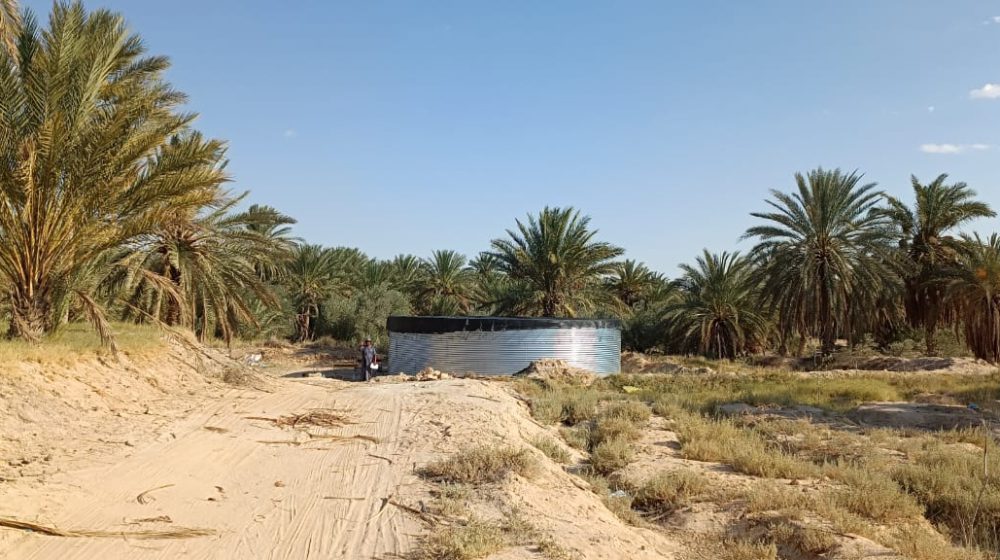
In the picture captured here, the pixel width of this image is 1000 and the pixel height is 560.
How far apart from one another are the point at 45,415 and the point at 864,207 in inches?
938

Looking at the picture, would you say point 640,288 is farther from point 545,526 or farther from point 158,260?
point 545,526

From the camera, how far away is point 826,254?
2286 centimetres

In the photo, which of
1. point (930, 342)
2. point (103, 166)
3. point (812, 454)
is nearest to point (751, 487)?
point (812, 454)

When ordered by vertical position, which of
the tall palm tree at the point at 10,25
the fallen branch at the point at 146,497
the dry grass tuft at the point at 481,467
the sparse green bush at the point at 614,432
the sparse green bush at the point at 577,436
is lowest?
the sparse green bush at the point at 577,436

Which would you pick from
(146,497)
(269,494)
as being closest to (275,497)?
(269,494)

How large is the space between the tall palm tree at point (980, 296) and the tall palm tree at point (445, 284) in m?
24.4

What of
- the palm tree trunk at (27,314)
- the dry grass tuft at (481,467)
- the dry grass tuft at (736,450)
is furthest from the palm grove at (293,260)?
the dry grass tuft at (736,450)

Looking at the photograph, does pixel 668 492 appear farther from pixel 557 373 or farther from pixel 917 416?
pixel 557 373

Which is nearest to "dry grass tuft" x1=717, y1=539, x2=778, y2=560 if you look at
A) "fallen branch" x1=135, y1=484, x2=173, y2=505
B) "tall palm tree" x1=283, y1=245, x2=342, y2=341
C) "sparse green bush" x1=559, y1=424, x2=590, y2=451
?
"sparse green bush" x1=559, y1=424, x2=590, y2=451

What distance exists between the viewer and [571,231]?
2595 centimetres

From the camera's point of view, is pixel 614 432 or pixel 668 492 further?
pixel 614 432

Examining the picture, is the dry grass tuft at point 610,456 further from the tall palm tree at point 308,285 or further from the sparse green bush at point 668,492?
the tall palm tree at point 308,285

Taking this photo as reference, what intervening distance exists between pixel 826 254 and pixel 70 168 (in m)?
22.2

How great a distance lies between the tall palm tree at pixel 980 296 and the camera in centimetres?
2019
